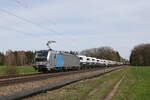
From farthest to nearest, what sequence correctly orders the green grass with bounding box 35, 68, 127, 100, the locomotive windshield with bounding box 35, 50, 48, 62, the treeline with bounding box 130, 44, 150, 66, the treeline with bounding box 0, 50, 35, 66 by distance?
1. the treeline with bounding box 130, 44, 150, 66
2. the treeline with bounding box 0, 50, 35, 66
3. the locomotive windshield with bounding box 35, 50, 48, 62
4. the green grass with bounding box 35, 68, 127, 100

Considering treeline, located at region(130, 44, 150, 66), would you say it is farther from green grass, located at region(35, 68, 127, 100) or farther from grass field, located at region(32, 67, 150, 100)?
green grass, located at region(35, 68, 127, 100)

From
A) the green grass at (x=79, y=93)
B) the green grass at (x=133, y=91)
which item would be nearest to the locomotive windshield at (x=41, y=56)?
the green grass at (x=133, y=91)

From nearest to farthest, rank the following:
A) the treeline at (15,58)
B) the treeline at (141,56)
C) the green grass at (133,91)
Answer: the green grass at (133,91) < the treeline at (15,58) < the treeline at (141,56)

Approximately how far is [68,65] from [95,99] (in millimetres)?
35008

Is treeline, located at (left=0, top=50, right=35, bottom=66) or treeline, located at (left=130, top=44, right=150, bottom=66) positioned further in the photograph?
treeline, located at (left=130, top=44, right=150, bottom=66)

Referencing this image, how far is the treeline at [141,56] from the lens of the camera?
151425mm

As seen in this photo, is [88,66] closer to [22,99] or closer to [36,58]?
[36,58]

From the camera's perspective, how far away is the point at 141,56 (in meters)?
153

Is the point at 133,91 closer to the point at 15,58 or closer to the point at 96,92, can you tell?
the point at 96,92

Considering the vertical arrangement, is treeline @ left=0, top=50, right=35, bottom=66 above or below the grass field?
above

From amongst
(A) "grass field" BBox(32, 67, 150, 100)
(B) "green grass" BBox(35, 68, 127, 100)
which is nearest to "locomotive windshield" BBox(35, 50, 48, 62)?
(A) "grass field" BBox(32, 67, 150, 100)

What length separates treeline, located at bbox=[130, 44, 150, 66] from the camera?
15143 centimetres

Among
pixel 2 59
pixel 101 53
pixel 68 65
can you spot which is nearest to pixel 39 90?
pixel 68 65

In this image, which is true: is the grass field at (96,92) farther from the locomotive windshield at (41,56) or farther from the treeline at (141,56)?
the treeline at (141,56)
